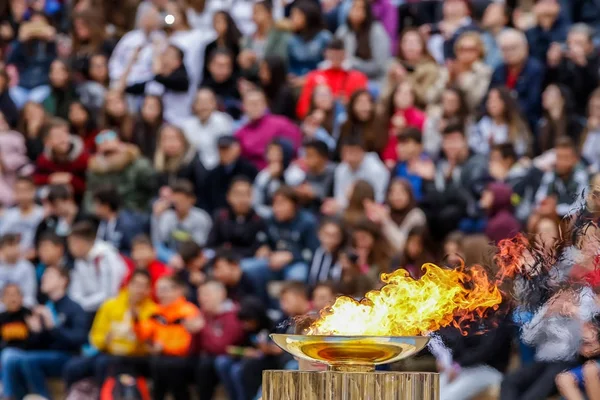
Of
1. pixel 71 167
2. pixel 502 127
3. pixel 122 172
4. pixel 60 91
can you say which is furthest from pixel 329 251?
pixel 60 91

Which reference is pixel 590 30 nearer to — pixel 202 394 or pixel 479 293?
pixel 202 394

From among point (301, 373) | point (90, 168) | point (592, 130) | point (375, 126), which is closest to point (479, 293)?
point (301, 373)

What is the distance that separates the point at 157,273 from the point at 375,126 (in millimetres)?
2492

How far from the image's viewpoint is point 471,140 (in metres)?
12.7

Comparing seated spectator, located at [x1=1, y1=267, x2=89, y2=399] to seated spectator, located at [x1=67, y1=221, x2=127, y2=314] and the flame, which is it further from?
the flame

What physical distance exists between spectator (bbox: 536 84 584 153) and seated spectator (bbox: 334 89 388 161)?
A: 153cm

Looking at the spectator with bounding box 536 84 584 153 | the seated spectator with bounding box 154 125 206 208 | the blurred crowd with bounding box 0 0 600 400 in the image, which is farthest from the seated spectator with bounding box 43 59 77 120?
the spectator with bounding box 536 84 584 153

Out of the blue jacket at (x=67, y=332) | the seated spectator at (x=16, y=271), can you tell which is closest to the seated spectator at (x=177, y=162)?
the seated spectator at (x=16, y=271)

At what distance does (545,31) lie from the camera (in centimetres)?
1345

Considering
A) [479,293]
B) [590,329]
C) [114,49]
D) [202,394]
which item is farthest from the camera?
[114,49]

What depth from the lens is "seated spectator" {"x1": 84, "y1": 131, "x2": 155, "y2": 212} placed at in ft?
45.6

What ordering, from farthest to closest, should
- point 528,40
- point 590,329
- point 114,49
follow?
1. point 114,49
2. point 528,40
3. point 590,329

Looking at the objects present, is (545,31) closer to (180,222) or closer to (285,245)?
(285,245)

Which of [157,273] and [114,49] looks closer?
[157,273]
